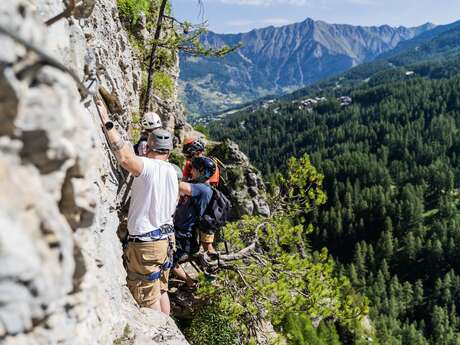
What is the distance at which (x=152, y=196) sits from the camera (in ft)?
19.6

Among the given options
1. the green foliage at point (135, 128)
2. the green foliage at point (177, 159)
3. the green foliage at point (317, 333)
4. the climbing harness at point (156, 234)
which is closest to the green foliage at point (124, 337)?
the climbing harness at point (156, 234)

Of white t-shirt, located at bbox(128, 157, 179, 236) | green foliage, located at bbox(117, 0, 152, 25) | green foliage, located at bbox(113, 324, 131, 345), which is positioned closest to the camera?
green foliage, located at bbox(113, 324, 131, 345)

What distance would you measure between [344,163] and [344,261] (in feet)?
162

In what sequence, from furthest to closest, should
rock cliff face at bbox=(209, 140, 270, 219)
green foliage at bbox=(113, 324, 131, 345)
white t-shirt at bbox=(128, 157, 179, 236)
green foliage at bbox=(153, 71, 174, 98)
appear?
rock cliff face at bbox=(209, 140, 270, 219)
green foliage at bbox=(153, 71, 174, 98)
white t-shirt at bbox=(128, 157, 179, 236)
green foliage at bbox=(113, 324, 131, 345)

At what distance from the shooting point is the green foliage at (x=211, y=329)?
956 centimetres

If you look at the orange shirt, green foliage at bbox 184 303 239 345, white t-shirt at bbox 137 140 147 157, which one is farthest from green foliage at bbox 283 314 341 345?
white t-shirt at bbox 137 140 147 157

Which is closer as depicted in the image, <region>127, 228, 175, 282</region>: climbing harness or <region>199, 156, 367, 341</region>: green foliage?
<region>127, 228, 175, 282</region>: climbing harness

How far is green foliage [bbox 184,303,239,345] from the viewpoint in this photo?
9.56 metres

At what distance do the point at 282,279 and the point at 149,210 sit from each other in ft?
11.4

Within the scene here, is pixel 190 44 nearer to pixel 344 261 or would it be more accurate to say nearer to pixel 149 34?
pixel 149 34

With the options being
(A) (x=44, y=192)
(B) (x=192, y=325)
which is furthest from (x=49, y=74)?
(B) (x=192, y=325)

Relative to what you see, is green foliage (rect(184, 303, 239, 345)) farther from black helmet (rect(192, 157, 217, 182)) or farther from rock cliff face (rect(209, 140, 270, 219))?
rock cliff face (rect(209, 140, 270, 219))

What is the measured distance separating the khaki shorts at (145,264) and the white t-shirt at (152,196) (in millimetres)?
342

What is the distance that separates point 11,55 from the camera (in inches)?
88.4
